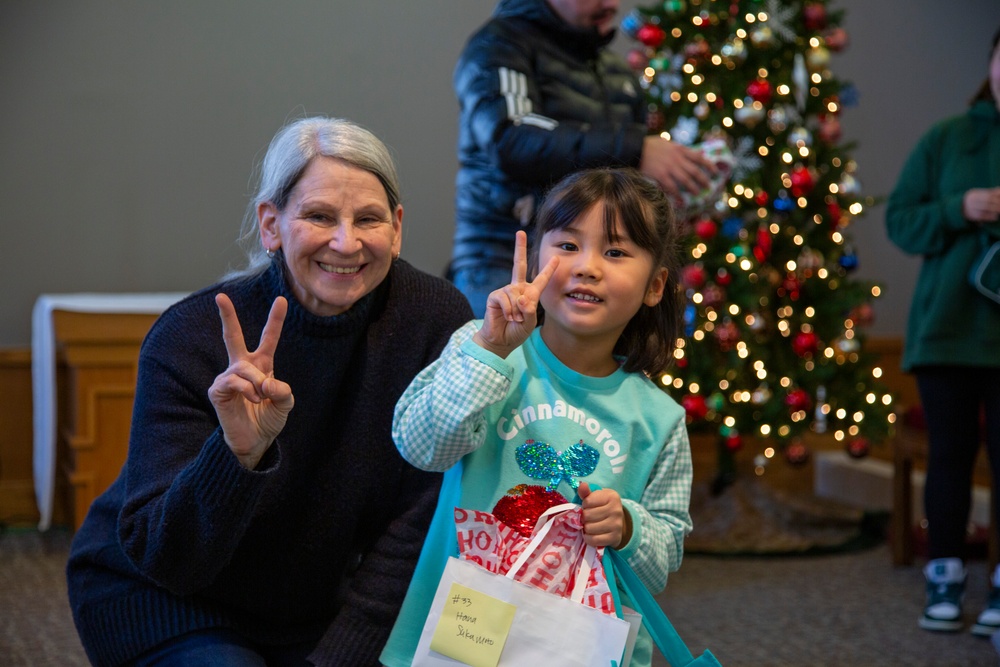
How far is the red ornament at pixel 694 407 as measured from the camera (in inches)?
145

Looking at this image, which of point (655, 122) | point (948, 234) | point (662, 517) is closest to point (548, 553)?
point (662, 517)

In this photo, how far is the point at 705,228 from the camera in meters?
3.77

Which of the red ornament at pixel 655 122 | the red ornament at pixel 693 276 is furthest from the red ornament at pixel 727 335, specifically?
the red ornament at pixel 655 122

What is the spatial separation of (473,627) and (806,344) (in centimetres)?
283

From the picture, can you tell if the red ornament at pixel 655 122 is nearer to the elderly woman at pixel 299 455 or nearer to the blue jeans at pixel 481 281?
the blue jeans at pixel 481 281

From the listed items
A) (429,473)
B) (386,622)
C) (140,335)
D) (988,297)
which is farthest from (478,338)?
(140,335)

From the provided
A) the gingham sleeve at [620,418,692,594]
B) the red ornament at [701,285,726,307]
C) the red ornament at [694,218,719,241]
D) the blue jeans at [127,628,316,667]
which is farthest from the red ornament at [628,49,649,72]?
the blue jeans at [127,628,316,667]

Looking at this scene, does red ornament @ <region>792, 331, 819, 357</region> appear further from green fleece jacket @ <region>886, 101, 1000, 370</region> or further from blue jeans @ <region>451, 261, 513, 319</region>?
blue jeans @ <region>451, 261, 513, 319</region>

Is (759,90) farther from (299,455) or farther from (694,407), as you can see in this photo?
(299,455)

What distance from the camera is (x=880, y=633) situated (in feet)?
9.53

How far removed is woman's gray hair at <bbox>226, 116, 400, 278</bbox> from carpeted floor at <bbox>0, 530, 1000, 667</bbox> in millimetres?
1374

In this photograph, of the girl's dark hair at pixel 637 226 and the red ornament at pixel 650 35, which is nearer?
the girl's dark hair at pixel 637 226

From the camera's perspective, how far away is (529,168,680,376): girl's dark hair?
1.50 metres

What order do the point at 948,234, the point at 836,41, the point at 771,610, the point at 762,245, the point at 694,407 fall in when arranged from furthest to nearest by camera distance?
the point at 836,41 → the point at 762,245 → the point at 694,407 → the point at 771,610 → the point at 948,234
